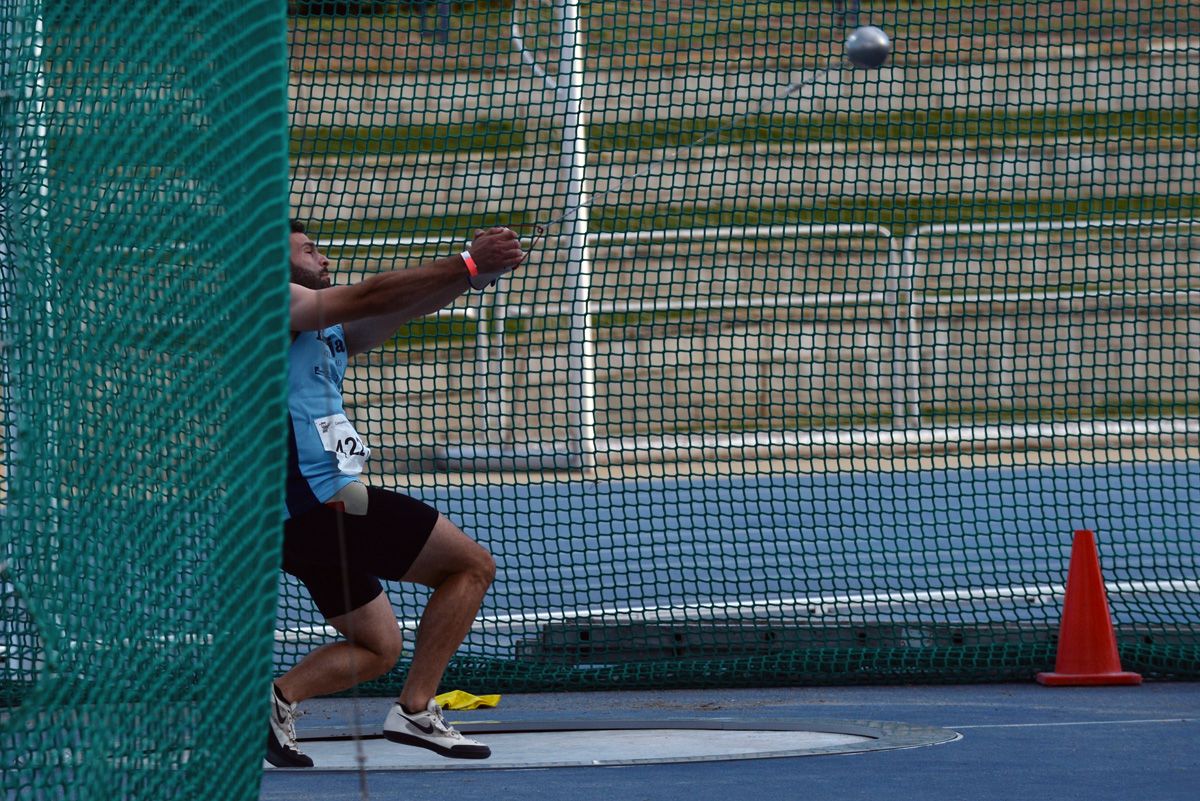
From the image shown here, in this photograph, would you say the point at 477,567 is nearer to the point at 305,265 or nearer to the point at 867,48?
the point at 305,265

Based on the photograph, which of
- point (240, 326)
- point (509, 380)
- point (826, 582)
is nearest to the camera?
point (240, 326)

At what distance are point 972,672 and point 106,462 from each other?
13.5 ft

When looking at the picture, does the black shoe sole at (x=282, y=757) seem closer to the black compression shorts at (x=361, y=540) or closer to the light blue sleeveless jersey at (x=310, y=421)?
the black compression shorts at (x=361, y=540)

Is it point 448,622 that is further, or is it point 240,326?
point 448,622

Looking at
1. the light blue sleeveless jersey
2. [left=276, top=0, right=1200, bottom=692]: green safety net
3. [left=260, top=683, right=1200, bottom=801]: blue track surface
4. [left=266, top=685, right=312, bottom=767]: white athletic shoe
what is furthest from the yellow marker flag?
the light blue sleeveless jersey

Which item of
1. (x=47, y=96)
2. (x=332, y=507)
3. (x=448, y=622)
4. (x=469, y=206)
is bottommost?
(x=448, y=622)

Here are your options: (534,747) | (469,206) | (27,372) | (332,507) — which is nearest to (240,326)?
(27,372)

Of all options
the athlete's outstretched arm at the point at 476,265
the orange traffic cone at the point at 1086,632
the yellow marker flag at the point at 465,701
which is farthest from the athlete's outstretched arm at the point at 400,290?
the orange traffic cone at the point at 1086,632

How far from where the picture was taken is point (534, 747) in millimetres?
5590

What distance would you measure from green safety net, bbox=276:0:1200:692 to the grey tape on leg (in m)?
0.87

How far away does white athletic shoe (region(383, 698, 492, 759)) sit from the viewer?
523 centimetres

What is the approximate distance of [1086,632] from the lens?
664 centimetres

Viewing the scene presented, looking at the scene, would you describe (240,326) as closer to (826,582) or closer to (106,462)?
(106,462)

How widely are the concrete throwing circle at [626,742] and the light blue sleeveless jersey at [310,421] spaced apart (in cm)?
82
